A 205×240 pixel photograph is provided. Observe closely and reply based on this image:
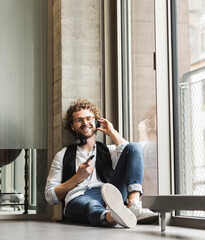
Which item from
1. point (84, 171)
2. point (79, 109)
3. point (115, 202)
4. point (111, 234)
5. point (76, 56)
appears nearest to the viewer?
point (111, 234)

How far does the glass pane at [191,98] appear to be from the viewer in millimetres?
3178

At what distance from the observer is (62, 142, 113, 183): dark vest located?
12.9 feet

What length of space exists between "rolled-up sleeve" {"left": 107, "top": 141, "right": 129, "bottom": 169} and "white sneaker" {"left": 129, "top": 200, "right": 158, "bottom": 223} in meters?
0.65

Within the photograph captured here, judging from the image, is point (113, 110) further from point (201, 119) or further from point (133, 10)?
point (201, 119)

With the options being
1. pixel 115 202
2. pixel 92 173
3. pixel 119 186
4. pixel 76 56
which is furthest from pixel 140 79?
pixel 115 202

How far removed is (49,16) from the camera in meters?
4.80

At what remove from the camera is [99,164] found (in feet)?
13.1

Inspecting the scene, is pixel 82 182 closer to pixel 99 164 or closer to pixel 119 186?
pixel 99 164

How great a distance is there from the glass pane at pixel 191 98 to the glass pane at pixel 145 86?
0.32 m

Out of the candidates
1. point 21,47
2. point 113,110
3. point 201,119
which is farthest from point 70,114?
point 201,119

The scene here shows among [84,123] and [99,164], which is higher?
[84,123]

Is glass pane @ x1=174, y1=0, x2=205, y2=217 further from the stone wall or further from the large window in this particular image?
the stone wall

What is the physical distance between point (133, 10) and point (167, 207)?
2.03 m

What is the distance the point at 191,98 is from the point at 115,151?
2.86ft
